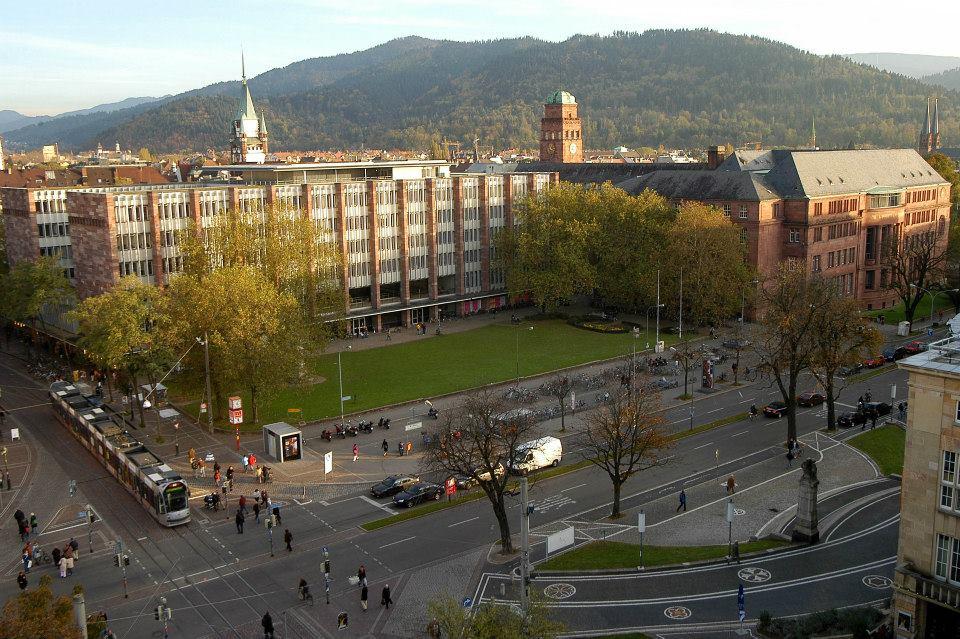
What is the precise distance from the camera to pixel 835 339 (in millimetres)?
57156

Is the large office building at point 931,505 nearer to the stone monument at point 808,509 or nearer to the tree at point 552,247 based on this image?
the stone monument at point 808,509

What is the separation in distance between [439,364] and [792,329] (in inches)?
1410

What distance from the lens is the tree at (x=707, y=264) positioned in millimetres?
90875

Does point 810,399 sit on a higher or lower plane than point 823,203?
lower

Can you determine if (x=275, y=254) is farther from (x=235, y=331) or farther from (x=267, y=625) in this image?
(x=267, y=625)

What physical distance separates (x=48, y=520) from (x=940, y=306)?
104 meters

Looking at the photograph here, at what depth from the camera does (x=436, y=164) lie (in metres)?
114

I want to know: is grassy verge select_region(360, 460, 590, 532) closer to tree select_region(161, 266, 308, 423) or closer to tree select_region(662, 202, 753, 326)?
tree select_region(161, 266, 308, 423)

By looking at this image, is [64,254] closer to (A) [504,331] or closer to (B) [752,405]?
(A) [504,331]

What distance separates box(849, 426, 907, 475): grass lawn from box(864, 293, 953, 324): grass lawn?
42509 mm

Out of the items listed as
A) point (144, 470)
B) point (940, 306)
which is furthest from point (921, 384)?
point (940, 306)

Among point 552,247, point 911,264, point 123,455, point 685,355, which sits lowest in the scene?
point 123,455

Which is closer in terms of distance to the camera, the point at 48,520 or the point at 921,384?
the point at 921,384

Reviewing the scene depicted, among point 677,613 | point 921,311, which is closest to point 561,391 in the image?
point 677,613
